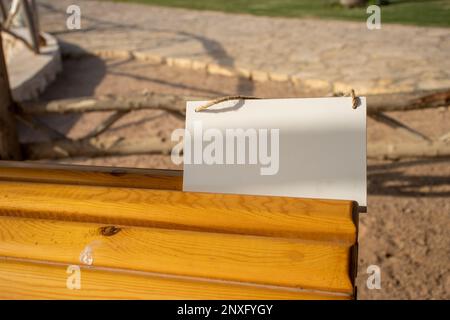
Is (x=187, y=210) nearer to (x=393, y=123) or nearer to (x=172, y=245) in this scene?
(x=172, y=245)

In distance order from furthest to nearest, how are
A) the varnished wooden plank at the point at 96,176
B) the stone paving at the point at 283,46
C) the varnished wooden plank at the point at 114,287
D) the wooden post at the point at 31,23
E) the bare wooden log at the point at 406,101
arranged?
the wooden post at the point at 31,23
the stone paving at the point at 283,46
the bare wooden log at the point at 406,101
the varnished wooden plank at the point at 96,176
the varnished wooden plank at the point at 114,287

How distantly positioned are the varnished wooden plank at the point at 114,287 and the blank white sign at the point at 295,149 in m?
0.23

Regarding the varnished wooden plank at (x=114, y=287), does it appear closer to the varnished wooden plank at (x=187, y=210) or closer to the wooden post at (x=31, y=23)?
the varnished wooden plank at (x=187, y=210)

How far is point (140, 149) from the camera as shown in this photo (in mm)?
2936

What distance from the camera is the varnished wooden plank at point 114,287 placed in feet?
2.84

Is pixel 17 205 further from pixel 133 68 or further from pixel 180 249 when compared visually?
pixel 133 68

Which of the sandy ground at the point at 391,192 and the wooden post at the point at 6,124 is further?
the wooden post at the point at 6,124

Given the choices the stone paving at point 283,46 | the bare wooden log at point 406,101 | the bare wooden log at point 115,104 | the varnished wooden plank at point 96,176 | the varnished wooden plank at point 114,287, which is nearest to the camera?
the varnished wooden plank at point 114,287

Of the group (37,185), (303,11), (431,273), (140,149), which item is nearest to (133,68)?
(303,11)

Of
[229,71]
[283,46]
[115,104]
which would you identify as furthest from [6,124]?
[283,46]

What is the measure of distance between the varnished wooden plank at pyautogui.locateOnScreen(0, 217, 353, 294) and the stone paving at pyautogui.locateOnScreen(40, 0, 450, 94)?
13.9 feet

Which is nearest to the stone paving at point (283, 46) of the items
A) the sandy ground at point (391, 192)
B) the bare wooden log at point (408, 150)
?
the sandy ground at point (391, 192)

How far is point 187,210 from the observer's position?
1.01 metres

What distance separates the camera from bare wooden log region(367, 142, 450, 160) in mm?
2623
